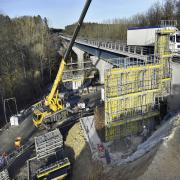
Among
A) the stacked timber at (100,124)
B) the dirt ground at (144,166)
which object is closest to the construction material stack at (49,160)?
the dirt ground at (144,166)

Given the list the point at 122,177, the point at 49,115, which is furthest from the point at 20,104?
the point at 122,177

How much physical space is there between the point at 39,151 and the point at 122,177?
858 cm

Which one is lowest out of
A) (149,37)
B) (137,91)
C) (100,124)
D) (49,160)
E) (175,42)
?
(49,160)

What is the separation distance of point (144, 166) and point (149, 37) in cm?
1616

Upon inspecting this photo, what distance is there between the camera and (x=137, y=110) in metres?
19.7

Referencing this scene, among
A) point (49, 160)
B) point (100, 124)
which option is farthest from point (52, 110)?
point (49, 160)

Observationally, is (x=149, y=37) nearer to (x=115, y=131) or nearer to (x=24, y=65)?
(x=115, y=131)

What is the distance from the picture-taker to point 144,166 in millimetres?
12164

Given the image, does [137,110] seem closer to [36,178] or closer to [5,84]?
[36,178]

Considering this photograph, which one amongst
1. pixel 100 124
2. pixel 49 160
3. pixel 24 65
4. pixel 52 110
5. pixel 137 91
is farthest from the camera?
pixel 24 65

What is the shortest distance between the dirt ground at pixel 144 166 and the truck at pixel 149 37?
956cm

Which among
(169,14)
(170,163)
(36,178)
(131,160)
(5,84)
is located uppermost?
(169,14)

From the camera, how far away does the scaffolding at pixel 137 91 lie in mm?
18078

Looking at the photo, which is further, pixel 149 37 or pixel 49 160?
pixel 149 37
